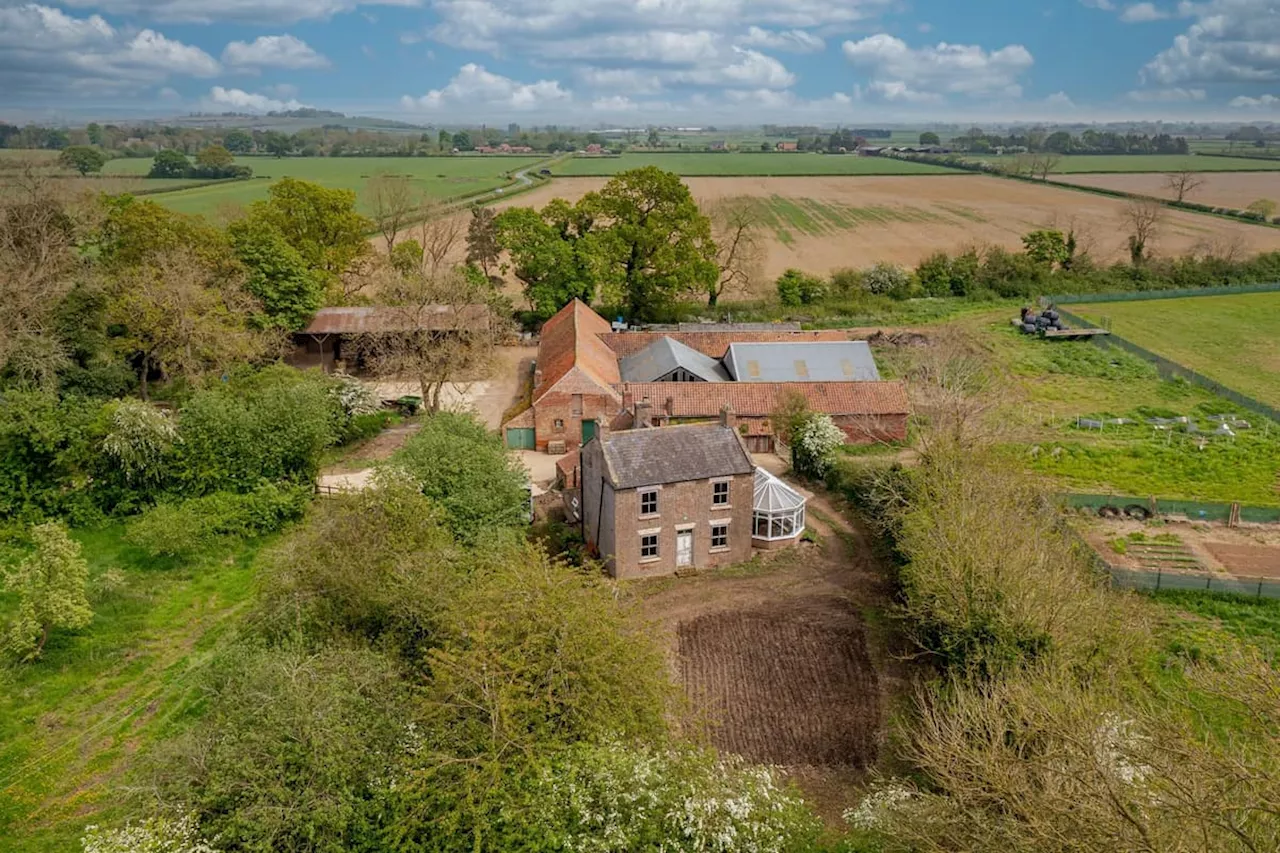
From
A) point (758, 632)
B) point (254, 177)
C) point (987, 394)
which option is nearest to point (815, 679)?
point (758, 632)

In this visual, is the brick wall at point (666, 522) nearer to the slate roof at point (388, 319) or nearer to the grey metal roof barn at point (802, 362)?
the grey metal roof barn at point (802, 362)

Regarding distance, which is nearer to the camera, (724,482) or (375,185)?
(724,482)

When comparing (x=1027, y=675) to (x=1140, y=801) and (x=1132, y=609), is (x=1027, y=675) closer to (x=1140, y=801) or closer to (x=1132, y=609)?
(x=1132, y=609)

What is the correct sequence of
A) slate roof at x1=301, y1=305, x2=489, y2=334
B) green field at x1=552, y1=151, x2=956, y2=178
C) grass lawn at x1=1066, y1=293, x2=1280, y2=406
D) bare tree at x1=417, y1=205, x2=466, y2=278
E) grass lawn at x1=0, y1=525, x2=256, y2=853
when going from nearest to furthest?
1. grass lawn at x1=0, y1=525, x2=256, y2=853
2. slate roof at x1=301, y1=305, x2=489, y2=334
3. grass lawn at x1=1066, y1=293, x2=1280, y2=406
4. bare tree at x1=417, y1=205, x2=466, y2=278
5. green field at x1=552, y1=151, x2=956, y2=178

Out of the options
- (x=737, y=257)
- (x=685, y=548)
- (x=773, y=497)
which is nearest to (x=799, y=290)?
(x=737, y=257)

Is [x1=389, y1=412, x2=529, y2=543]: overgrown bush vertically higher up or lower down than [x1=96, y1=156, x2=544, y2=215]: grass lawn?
lower down

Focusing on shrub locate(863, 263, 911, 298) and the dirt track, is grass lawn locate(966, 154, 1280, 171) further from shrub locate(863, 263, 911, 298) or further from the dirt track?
shrub locate(863, 263, 911, 298)

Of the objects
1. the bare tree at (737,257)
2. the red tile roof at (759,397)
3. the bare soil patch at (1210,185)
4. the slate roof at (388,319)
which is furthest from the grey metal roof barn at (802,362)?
the bare soil patch at (1210,185)

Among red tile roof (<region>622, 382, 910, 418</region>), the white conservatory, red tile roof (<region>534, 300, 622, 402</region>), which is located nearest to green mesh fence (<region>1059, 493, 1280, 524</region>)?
red tile roof (<region>622, 382, 910, 418</region>)
